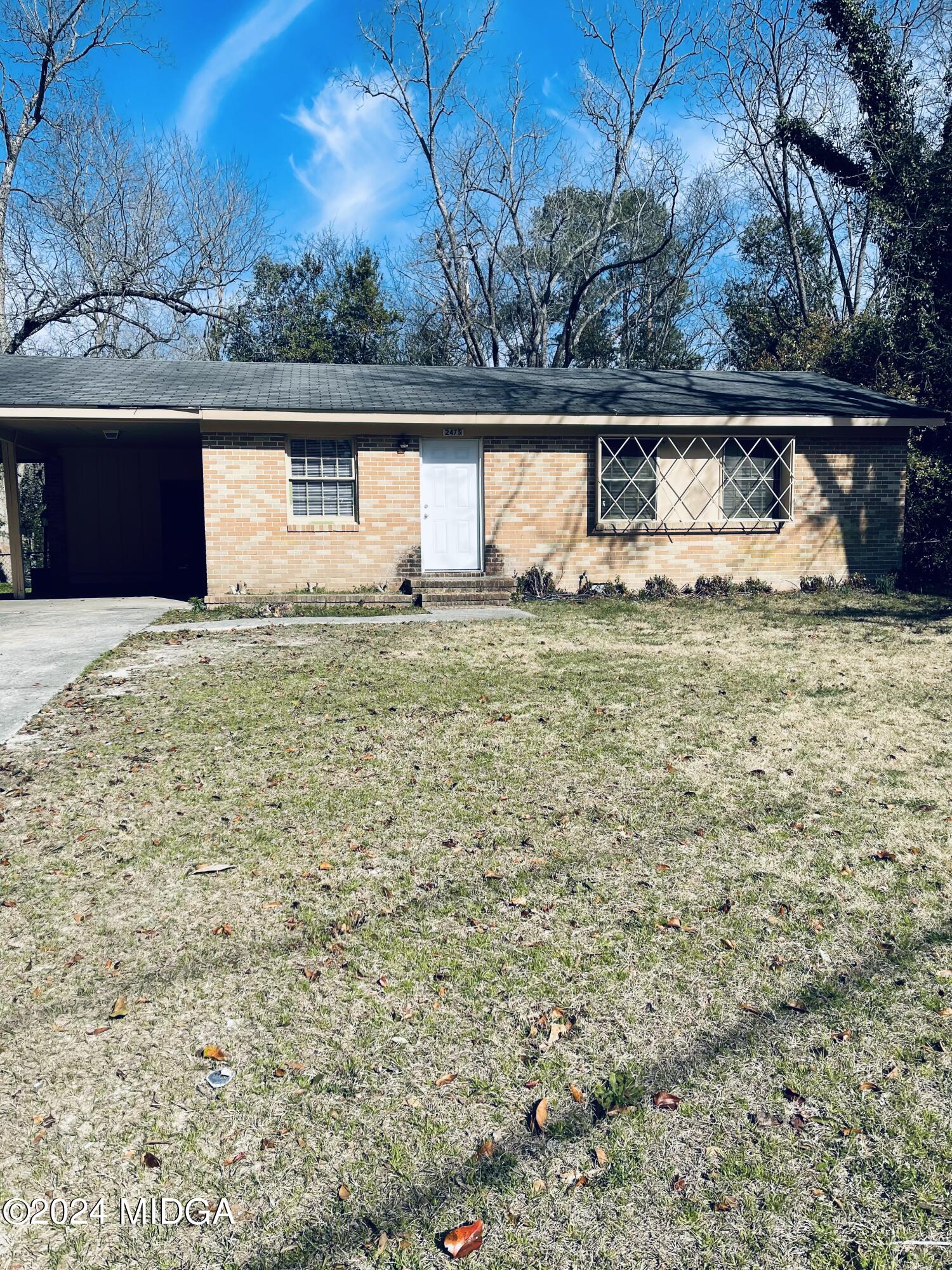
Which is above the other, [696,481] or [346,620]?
[696,481]

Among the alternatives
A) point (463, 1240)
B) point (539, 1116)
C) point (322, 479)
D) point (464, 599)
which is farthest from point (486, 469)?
point (463, 1240)

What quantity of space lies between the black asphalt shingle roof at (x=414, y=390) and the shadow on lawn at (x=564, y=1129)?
11.0 metres

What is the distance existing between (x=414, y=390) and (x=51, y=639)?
24.4 ft

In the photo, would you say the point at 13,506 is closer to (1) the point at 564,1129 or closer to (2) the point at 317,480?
(2) the point at 317,480

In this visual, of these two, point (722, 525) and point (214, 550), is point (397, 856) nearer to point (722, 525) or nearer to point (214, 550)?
point (214, 550)

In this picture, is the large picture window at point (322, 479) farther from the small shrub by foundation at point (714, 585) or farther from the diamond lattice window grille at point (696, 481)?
the small shrub by foundation at point (714, 585)

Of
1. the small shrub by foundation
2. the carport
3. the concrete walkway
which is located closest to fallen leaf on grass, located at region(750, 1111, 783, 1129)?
the concrete walkway

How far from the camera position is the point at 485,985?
314 cm

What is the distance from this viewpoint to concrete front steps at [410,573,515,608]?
12.9m

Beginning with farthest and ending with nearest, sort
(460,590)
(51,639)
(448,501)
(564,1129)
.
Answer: (448,501) < (460,590) < (51,639) < (564,1129)

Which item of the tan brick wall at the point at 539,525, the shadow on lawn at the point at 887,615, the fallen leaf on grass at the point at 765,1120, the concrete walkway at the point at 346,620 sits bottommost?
the fallen leaf on grass at the point at 765,1120

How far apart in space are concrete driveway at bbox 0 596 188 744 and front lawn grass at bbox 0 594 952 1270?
2.03ft

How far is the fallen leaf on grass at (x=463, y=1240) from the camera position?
2055 millimetres

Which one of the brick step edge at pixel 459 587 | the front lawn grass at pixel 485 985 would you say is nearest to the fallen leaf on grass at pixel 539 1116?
the front lawn grass at pixel 485 985
